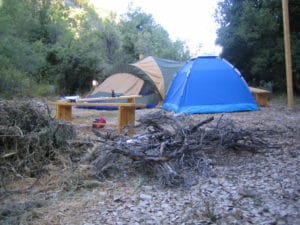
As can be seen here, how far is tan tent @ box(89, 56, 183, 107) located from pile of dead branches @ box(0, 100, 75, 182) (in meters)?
5.84

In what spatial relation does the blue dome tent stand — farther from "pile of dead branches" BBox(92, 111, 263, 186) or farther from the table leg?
"pile of dead branches" BBox(92, 111, 263, 186)

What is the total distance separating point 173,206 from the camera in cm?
322

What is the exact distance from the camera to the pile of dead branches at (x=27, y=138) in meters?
4.16

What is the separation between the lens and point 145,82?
1085cm

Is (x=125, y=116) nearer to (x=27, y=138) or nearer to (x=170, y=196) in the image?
(x=27, y=138)

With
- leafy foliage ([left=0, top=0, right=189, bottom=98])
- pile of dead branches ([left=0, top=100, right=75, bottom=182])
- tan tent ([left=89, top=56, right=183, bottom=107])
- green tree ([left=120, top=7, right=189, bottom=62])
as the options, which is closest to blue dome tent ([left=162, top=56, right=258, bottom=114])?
tan tent ([left=89, top=56, right=183, bottom=107])

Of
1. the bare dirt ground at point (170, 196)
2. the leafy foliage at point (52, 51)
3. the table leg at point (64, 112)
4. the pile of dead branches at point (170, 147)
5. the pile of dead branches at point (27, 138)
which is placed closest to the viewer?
the bare dirt ground at point (170, 196)

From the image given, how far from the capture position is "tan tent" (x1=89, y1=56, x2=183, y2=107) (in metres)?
10.8

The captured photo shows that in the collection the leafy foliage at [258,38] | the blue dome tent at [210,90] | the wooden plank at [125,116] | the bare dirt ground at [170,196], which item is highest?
the leafy foliage at [258,38]

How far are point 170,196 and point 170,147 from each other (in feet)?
3.28

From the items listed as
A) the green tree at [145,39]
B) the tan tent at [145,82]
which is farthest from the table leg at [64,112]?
the green tree at [145,39]

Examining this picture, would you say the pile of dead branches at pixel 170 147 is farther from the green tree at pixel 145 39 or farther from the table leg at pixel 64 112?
the green tree at pixel 145 39

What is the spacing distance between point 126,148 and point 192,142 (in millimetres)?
763

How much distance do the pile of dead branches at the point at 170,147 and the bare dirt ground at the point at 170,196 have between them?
0.40 feet
